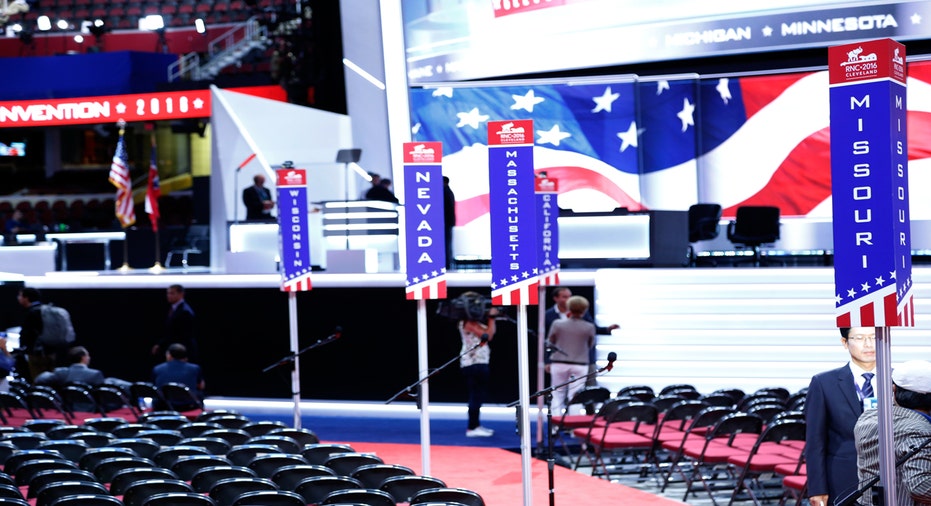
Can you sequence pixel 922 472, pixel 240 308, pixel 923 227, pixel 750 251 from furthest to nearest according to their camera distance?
pixel 750 251
pixel 923 227
pixel 240 308
pixel 922 472

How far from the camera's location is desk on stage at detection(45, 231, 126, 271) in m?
19.0

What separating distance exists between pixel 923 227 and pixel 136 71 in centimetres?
1682

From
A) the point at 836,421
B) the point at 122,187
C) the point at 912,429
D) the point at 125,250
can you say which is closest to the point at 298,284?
the point at 836,421

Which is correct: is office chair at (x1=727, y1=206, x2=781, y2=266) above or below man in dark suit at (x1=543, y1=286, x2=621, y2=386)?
above

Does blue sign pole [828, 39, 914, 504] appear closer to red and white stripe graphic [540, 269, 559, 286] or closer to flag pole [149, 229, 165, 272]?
red and white stripe graphic [540, 269, 559, 286]

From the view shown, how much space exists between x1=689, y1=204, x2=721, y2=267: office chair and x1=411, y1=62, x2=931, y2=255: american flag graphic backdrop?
5.47 feet

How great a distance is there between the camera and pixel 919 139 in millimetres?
18453

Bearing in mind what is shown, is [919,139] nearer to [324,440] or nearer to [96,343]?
[324,440]

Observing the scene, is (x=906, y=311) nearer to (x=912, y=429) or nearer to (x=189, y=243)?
(x=912, y=429)

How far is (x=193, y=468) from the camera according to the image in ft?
26.5

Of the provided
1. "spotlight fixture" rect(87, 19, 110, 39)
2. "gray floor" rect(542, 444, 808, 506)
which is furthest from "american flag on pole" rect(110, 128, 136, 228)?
"spotlight fixture" rect(87, 19, 110, 39)

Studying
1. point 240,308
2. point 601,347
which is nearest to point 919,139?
point 601,347

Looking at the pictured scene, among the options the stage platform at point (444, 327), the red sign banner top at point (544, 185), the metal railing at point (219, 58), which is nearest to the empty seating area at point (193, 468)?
the red sign banner top at point (544, 185)

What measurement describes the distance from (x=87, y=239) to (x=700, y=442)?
12.8m
